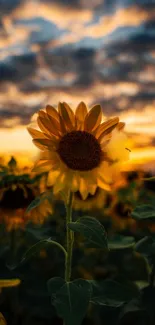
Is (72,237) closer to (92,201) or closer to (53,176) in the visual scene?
(53,176)

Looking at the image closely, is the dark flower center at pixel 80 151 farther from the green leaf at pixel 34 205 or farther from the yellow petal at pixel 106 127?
the green leaf at pixel 34 205

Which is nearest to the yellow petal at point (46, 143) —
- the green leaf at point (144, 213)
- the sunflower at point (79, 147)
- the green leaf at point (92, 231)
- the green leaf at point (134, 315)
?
the sunflower at point (79, 147)

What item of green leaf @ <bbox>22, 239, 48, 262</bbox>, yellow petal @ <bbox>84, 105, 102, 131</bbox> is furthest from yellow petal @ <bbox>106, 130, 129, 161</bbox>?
green leaf @ <bbox>22, 239, 48, 262</bbox>

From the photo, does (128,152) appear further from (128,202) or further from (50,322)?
(128,202)

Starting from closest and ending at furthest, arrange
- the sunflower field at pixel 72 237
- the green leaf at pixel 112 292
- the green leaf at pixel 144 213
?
the sunflower field at pixel 72 237
the green leaf at pixel 112 292
the green leaf at pixel 144 213

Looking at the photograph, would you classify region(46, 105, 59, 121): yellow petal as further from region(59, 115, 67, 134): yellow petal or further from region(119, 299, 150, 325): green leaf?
region(119, 299, 150, 325): green leaf
